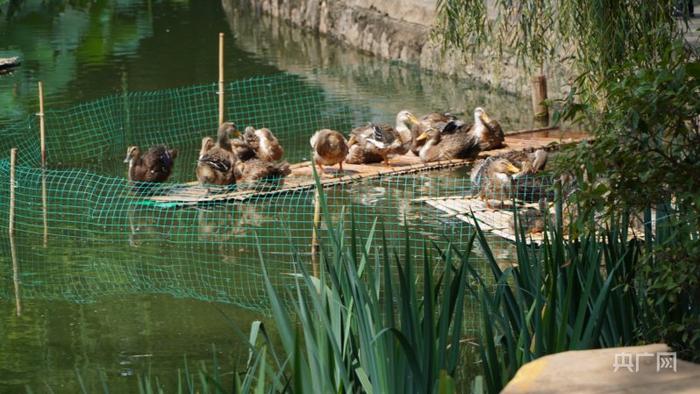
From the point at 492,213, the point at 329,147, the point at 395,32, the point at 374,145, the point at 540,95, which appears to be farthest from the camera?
the point at 395,32

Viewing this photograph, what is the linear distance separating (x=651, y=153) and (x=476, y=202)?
6769 mm

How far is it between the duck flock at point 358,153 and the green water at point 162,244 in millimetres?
447

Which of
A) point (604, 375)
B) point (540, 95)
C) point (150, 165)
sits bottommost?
point (604, 375)

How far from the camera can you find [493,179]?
11219 mm

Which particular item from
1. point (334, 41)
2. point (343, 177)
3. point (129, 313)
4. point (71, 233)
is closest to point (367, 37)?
point (334, 41)

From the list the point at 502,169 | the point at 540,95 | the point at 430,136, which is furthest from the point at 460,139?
the point at 540,95

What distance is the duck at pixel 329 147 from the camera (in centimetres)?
1262

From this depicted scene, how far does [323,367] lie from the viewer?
13.9 ft

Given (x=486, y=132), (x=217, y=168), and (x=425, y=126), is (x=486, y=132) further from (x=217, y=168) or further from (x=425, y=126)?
(x=217, y=168)

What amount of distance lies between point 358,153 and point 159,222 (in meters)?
2.92

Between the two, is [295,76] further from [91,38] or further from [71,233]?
[71,233]

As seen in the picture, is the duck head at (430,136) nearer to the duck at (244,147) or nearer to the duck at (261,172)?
the duck at (261,172)

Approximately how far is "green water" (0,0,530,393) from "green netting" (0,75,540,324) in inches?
0.8

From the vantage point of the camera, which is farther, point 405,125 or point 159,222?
point 405,125
